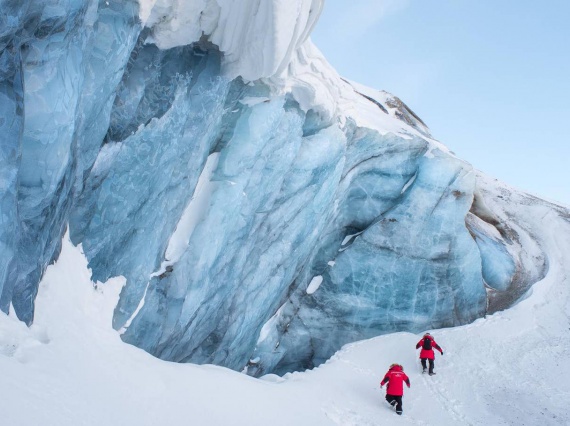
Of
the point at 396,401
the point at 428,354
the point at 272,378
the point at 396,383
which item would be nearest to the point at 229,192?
the point at 272,378

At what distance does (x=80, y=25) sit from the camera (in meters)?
4.08

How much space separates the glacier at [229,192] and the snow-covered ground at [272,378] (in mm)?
474

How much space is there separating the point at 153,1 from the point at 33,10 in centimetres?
219

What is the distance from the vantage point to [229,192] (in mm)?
8109

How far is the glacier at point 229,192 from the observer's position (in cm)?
398

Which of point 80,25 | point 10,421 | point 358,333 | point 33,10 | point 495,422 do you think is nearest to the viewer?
point 10,421

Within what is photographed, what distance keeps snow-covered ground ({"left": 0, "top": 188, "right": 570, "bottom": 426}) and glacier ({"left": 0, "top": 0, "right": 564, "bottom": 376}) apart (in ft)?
1.55

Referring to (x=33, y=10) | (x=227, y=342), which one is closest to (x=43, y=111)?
(x=33, y=10)

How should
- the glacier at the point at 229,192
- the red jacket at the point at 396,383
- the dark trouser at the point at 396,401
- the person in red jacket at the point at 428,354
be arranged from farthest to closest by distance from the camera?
the person in red jacket at the point at 428,354 → the red jacket at the point at 396,383 → the dark trouser at the point at 396,401 → the glacier at the point at 229,192

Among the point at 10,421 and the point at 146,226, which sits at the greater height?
the point at 10,421

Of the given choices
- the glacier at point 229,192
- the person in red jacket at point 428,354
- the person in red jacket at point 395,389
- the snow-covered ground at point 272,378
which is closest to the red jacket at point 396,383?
the person in red jacket at point 395,389

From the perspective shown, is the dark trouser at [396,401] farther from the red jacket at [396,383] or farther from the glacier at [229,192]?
the glacier at [229,192]

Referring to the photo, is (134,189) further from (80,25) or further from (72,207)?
(80,25)

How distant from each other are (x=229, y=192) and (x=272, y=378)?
3.62 m
